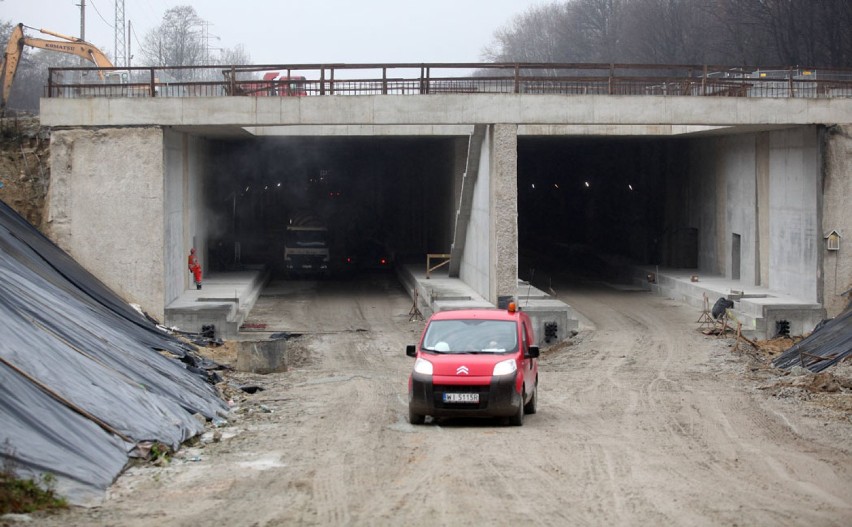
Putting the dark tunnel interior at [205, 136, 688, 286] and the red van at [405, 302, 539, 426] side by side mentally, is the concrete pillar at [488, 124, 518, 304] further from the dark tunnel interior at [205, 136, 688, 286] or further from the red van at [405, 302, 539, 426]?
the red van at [405, 302, 539, 426]

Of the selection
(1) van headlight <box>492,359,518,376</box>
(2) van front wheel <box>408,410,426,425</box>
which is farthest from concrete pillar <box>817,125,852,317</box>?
(2) van front wheel <box>408,410,426,425</box>

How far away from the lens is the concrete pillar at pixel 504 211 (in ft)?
96.3

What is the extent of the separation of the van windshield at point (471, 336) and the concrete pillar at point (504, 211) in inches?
504

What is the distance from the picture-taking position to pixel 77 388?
1330 centimetres

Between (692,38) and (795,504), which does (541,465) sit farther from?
(692,38)

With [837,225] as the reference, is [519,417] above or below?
below

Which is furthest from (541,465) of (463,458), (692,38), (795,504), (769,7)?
(692,38)

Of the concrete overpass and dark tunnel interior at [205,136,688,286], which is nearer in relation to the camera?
the concrete overpass

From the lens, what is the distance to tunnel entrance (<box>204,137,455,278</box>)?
4231 centimetres

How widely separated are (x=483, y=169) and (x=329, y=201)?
25.3 metres

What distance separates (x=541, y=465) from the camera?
1260 cm

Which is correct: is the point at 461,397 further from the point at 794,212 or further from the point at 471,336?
the point at 794,212

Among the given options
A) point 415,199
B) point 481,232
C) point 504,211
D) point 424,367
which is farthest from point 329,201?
point 424,367

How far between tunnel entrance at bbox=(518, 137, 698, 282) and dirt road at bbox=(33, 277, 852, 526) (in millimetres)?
20449
